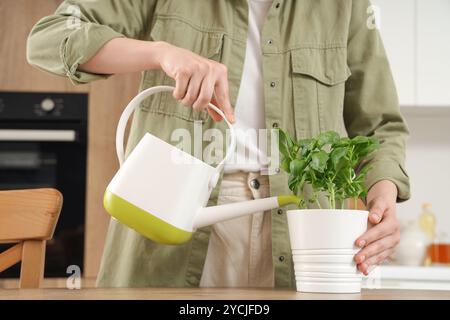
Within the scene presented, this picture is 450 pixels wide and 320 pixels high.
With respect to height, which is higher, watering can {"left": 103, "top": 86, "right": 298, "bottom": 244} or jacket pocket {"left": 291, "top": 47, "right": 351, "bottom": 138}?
jacket pocket {"left": 291, "top": 47, "right": 351, "bottom": 138}

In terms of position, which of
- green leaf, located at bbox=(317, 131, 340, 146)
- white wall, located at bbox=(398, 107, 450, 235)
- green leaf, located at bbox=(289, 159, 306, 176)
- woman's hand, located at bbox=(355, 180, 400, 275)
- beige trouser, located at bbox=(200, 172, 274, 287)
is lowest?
white wall, located at bbox=(398, 107, 450, 235)

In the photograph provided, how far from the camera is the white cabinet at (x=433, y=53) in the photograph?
2527 millimetres

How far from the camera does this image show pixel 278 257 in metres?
0.99

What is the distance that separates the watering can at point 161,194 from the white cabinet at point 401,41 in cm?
190

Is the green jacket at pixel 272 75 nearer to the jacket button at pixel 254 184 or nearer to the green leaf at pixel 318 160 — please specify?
the jacket button at pixel 254 184

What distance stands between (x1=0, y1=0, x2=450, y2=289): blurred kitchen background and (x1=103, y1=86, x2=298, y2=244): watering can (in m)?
1.47

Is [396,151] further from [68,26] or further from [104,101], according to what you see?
[104,101]

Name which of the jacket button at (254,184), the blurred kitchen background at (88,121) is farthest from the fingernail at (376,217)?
the blurred kitchen background at (88,121)

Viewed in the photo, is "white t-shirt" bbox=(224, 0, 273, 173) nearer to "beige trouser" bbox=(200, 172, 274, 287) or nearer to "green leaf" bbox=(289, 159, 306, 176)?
"beige trouser" bbox=(200, 172, 274, 287)

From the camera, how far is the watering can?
0.75 m

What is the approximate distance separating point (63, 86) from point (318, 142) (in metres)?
1.77

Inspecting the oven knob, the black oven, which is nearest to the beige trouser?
the black oven
